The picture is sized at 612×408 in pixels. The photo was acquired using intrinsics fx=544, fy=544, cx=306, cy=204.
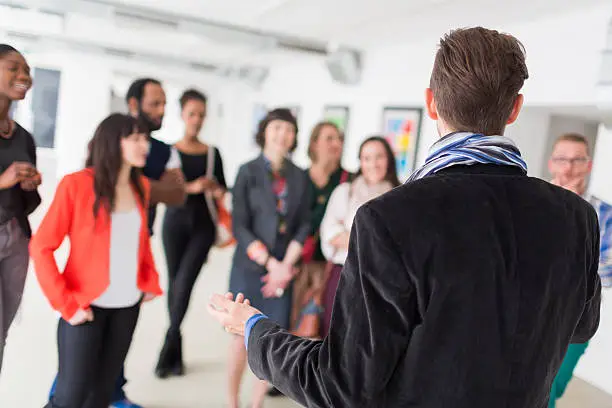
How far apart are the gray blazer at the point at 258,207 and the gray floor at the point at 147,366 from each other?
2.83 feet

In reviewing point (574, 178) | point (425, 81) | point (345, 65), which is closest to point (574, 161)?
point (574, 178)

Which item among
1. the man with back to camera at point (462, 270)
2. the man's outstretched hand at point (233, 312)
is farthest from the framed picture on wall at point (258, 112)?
the man with back to camera at point (462, 270)

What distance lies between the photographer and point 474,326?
0.94 m

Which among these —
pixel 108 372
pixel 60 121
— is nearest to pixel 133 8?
pixel 60 121

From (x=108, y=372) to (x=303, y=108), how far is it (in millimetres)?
6294

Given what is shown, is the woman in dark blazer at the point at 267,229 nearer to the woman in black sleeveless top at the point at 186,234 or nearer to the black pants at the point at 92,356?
the woman in black sleeveless top at the point at 186,234

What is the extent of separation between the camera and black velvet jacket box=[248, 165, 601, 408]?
3.03 feet

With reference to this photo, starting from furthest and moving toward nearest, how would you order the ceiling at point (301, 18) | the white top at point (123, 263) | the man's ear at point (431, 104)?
the ceiling at point (301, 18) → the white top at point (123, 263) → the man's ear at point (431, 104)

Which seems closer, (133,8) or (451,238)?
(451,238)

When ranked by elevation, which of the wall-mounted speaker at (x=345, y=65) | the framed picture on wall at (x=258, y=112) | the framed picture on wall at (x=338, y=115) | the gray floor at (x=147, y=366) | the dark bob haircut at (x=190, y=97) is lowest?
the gray floor at (x=147, y=366)

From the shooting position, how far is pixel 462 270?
92 centimetres

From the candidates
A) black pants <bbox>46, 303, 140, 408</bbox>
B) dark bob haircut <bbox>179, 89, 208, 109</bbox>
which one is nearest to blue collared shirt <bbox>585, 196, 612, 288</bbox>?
black pants <bbox>46, 303, 140, 408</bbox>

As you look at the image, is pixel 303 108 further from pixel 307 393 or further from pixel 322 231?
pixel 307 393

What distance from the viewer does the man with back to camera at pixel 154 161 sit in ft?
9.16
